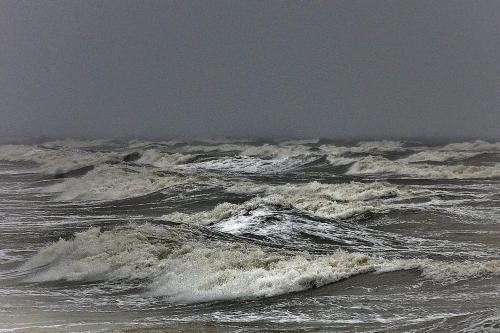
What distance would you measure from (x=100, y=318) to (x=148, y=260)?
500 centimetres

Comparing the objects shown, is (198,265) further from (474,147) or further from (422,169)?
(474,147)

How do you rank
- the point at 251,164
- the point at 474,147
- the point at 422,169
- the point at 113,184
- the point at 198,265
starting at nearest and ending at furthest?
the point at 198,265, the point at 113,184, the point at 422,169, the point at 251,164, the point at 474,147

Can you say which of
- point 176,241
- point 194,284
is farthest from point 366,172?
point 194,284

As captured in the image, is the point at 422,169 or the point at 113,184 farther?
the point at 422,169

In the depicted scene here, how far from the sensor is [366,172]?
163 ft

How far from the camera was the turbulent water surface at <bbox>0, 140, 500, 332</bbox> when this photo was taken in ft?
38.8

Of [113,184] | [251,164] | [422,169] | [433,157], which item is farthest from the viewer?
[433,157]

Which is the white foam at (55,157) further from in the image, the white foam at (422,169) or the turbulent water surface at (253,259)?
the white foam at (422,169)

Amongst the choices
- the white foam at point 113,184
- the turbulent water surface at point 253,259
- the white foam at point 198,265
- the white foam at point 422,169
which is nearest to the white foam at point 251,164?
the white foam at point 422,169

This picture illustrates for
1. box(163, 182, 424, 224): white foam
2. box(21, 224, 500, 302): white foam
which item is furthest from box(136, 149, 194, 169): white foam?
box(21, 224, 500, 302): white foam

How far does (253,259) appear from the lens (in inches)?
645

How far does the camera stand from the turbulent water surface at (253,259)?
38.8ft

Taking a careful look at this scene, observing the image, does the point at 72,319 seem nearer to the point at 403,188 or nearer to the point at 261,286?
the point at 261,286

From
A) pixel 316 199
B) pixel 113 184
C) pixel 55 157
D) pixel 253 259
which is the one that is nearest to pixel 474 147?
pixel 55 157
